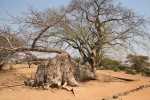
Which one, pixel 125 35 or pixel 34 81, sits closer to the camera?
pixel 34 81

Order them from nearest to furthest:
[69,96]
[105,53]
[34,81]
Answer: [69,96] → [34,81] → [105,53]

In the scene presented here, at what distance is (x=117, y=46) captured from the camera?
20234 millimetres

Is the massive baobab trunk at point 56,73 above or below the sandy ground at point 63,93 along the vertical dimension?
above

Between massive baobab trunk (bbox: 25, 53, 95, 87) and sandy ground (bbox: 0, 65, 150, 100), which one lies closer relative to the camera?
sandy ground (bbox: 0, 65, 150, 100)

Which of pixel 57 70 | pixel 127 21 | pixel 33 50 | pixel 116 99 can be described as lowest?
pixel 116 99

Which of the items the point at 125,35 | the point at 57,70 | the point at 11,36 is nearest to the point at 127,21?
the point at 125,35

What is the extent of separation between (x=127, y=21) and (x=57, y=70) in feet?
21.2

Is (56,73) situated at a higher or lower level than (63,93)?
higher

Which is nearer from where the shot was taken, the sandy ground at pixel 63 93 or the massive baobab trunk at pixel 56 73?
the sandy ground at pixel 63 93

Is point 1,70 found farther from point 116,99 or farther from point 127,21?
point 116,99

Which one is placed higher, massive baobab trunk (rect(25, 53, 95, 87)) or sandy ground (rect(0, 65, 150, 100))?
massive baobab trunk (rect(25, 53, 95, 87))

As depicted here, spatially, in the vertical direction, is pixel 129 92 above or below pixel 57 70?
below

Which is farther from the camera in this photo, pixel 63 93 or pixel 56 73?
pixel 56 73

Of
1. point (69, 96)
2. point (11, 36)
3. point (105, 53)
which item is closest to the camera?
point (69, 96)
